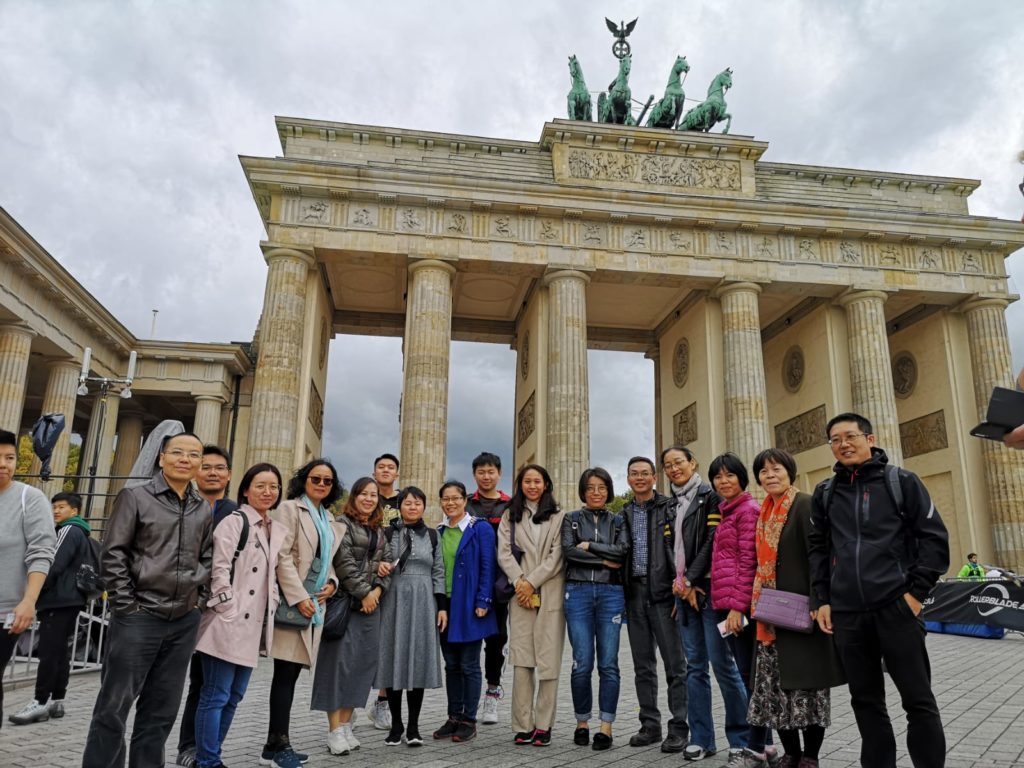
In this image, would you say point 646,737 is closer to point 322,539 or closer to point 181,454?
point 322,539

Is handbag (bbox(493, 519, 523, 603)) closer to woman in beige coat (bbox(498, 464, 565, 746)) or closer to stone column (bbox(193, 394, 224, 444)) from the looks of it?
woman in beige coat (bbox(498, 464, 565, 746))

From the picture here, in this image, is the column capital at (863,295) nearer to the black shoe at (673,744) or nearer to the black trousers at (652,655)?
the black trousers at (652,655)

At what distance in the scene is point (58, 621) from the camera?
253 inches

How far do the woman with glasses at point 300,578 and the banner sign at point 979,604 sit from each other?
13.3 meters

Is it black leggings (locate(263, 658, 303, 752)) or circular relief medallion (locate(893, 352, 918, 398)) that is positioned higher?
circular relief medallion (locate(893, 352, 918, 398))

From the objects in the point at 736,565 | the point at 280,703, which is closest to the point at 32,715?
the point at 280,703

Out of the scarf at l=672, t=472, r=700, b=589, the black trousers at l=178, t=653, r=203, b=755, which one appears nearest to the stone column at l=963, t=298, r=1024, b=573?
the scarf at l=672, t=472, r=700, b=589

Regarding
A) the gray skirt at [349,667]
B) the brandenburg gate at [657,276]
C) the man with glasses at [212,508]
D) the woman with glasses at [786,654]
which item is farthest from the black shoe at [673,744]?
the brandenburg gate at [657,276]

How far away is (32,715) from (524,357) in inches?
800

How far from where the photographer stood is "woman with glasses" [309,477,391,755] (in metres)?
5.10

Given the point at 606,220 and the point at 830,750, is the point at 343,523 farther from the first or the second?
the point at 606,220

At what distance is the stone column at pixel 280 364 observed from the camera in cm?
1936

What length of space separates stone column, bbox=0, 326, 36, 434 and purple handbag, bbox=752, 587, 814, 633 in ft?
67.0

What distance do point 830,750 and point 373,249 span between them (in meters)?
18.5
